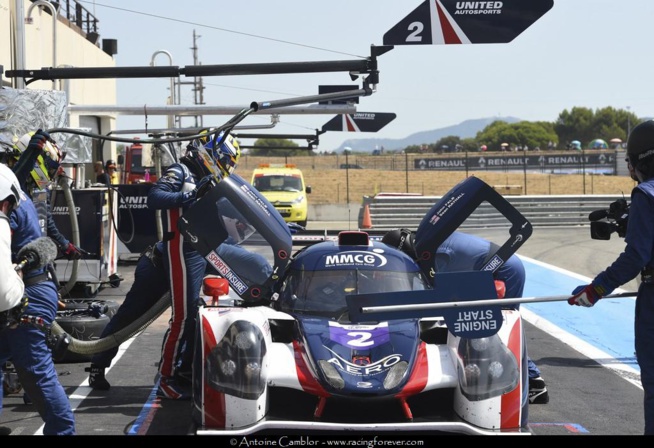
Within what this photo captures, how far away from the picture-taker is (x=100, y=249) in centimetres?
1326

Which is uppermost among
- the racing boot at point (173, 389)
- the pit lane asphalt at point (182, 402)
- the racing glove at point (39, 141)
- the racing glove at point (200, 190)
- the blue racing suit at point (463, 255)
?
the racing glove at point (39, 141)

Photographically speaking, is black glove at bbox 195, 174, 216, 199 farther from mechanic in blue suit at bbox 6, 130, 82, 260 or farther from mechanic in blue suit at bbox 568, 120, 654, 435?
mechanic in blue suit at bbox 568, 120, 654, 435

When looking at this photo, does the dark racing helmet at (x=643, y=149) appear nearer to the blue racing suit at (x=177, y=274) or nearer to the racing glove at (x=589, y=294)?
the racing glove at (x=589, y=294)

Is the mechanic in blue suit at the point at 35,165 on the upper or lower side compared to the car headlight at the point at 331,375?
upper

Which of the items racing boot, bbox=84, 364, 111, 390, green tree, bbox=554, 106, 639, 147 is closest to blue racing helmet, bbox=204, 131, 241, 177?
racing boot, bbox=84, 364, 111, 390

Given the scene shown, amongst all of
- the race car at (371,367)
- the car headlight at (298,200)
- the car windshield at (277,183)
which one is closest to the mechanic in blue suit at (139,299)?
the race car at (371,367)

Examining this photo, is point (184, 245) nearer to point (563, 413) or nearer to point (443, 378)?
point (443, 378)

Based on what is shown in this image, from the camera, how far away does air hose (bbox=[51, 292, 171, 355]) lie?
7746 mm

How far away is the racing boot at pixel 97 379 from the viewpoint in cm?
807

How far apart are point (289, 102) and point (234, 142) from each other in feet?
1.89

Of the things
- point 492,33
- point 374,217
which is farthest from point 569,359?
point 374,217

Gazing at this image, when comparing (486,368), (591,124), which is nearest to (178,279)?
(486,368)

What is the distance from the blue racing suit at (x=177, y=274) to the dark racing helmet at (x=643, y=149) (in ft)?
11.0

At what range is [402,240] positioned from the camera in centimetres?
800
